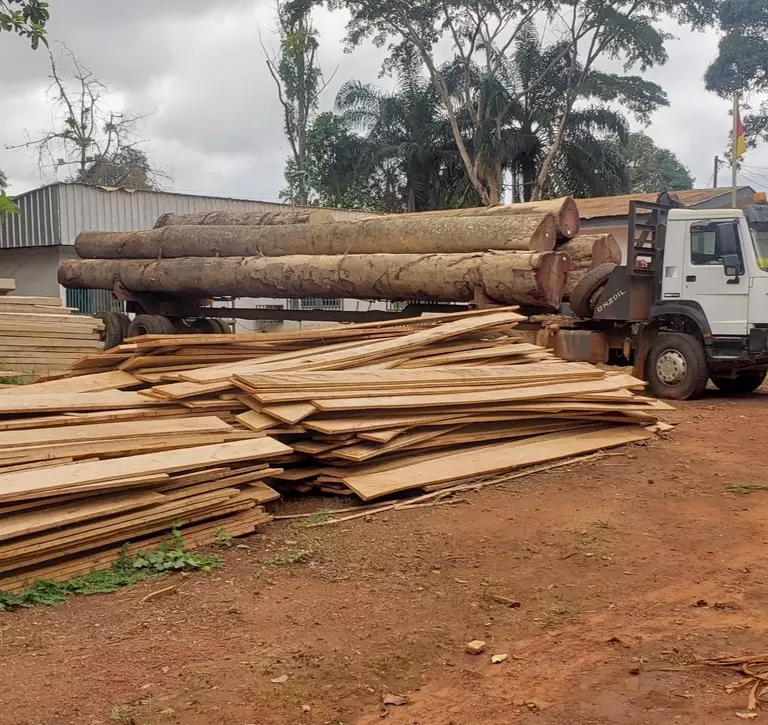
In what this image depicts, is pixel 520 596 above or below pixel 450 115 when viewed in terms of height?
below

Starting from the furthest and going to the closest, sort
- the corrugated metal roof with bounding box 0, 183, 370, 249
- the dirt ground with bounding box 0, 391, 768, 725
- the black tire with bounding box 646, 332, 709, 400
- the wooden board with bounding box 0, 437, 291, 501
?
the corrugated metal roof with bounding box 0, 183, 370, 249 → the black tire with bounding box 646, 332, 709, 400 → the wooden board with bounding box 0, 437, 291, 501 → the dirt ground with bounding box 0, 391, 768, 725

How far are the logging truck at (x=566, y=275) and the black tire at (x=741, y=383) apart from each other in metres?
0.03

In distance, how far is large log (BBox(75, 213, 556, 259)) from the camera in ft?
38.9

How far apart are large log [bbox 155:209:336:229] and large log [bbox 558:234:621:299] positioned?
3.96 meters

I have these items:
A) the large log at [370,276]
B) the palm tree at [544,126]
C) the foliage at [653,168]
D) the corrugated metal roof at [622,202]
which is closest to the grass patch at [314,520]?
the large log at [370,276]

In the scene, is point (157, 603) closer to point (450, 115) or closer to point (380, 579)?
point (380, 579)

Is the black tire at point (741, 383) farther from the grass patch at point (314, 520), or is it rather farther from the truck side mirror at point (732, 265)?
the grass patch at point (314, 520)

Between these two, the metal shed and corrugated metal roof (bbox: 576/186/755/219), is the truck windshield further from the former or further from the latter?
the metal shed

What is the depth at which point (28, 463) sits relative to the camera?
5.58 m

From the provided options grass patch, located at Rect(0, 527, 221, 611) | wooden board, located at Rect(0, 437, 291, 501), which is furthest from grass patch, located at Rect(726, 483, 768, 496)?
grass patch, located at Rect(0, 527, 221, 611)

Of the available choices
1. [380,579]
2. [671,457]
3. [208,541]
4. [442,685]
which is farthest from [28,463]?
[671,457]

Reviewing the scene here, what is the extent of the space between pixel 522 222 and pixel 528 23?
21.2 m

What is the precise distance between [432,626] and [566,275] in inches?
322

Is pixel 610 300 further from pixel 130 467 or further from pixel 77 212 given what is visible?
pixel 77 212
